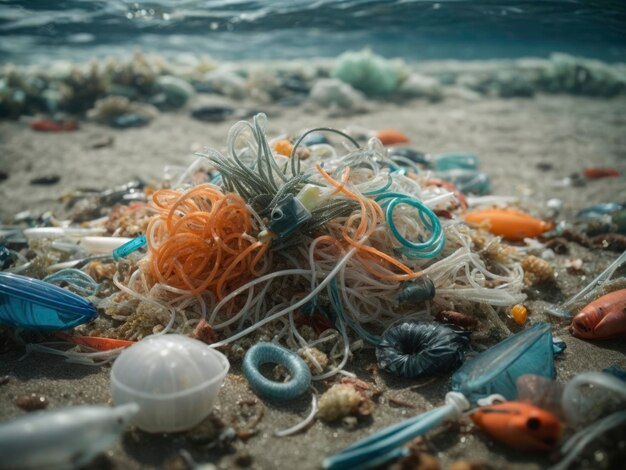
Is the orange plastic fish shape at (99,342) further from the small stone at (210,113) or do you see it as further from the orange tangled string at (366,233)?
the small stone at (210,113)

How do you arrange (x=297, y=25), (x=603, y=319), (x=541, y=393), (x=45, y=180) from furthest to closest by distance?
1. (x=297, y=25)
2. (x=45, y=180)
3. (x=603, y=319)
4. (x=541, y=393)

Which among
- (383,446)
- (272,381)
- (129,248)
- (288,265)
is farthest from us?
(129,248)

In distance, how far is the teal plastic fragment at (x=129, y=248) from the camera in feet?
10.1

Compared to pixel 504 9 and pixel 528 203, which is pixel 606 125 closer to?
pixel 504 9

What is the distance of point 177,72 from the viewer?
11.3 metres

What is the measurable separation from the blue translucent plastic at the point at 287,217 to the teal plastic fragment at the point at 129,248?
1.00 m

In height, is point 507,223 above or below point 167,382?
below

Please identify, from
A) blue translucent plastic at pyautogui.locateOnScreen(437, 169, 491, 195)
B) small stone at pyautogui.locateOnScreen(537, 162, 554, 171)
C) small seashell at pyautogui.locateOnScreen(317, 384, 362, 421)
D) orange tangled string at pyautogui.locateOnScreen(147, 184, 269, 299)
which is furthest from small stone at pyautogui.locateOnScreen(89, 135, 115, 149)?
small stone at pyautogui.locateOnScreen(537, 162, 554, 171)

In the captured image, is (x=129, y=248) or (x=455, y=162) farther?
(x=455, y=162)

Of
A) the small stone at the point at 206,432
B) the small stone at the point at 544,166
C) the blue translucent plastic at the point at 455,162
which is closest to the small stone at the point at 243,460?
the small stone at the point at 206,432

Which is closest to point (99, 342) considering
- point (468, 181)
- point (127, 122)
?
point (468, 181)

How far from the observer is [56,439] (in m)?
1.52

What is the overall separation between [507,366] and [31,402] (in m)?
2.33

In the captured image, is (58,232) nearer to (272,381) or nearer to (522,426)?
(272,381)
